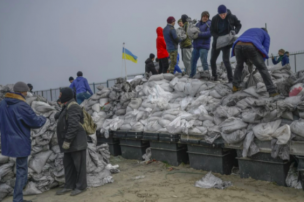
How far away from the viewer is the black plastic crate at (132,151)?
6.70m

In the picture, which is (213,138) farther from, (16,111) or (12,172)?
(12,172)

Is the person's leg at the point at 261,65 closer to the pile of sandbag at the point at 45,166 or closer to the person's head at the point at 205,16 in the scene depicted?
the person's head at the point at 205,16

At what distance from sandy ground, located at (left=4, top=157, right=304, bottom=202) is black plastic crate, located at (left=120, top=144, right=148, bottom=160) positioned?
2.48 ft

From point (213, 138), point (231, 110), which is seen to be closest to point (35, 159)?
point (213, 138)

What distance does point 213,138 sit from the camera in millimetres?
4984

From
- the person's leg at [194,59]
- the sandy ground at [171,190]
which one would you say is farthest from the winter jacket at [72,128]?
the person's leg at [194,59]

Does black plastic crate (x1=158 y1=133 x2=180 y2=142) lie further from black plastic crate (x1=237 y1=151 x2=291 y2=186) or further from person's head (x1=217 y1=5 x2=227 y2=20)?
person's head (x1=217 y1=5 x2=227 y2=20)

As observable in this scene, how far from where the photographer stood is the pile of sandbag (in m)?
5.20

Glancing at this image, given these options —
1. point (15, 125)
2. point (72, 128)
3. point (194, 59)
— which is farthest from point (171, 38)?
point (15, 125)

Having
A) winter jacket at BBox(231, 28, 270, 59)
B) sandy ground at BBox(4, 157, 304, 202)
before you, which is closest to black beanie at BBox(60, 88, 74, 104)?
sandy ground at BBox(4, 157, 304, 202)

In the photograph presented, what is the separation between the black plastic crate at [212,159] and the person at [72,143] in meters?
2.06

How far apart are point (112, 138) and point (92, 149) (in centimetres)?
148

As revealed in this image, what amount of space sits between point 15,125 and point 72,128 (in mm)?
883

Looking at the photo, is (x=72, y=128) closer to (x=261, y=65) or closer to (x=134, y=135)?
(x=134, y=135)
